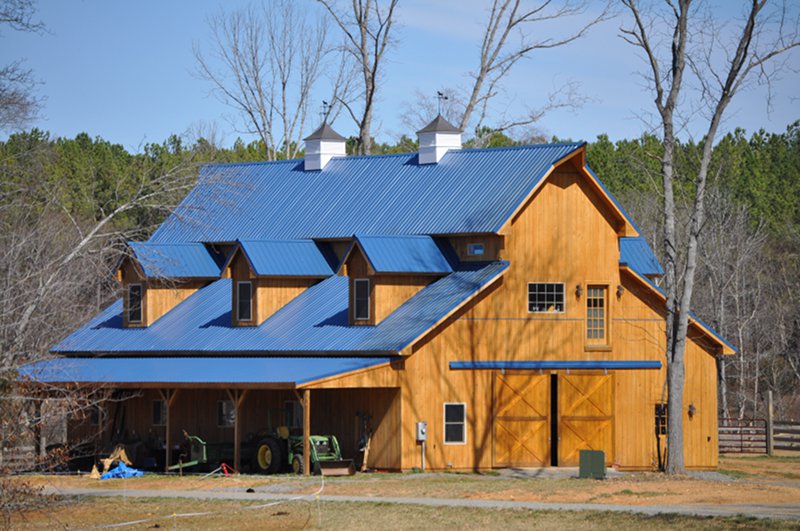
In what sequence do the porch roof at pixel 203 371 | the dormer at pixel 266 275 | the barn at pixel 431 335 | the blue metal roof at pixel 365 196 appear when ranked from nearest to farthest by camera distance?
the porch roof at pixel 203 371 < the barn at pixel 431 335 < the blue metal roof at pixel 365 196 < the dormer at pixel 266 275

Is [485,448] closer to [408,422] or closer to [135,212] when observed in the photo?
[408,422]

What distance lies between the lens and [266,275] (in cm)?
4253

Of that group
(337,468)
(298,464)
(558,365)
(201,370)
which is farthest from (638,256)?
(201,370)

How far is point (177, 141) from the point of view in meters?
79.8

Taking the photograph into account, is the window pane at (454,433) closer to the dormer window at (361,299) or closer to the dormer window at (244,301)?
the dormer window at (361,299)

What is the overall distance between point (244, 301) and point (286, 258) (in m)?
1.86

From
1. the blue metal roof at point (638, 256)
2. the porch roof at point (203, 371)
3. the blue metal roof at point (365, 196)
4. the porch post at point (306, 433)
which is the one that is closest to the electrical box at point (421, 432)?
the porch roof at point (203, 371)

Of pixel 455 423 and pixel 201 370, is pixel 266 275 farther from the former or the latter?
pixel 455 423

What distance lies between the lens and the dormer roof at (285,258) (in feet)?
140

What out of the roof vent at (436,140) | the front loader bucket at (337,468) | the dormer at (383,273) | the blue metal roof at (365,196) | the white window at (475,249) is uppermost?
the roof vent at (436,140)

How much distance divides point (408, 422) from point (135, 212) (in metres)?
34.5

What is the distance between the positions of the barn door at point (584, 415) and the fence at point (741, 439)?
38.3 ft

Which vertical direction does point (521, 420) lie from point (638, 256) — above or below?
below

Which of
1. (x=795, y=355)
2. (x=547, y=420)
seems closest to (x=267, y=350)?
(x=547, y=420)
